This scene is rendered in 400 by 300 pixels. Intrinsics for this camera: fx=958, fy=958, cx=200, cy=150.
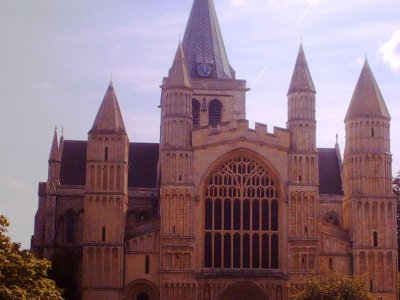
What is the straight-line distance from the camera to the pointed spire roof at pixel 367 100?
6359cm

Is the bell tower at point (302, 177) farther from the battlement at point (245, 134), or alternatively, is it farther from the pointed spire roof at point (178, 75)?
the pointed spire roof at point (178, 75)

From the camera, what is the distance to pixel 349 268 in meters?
61.7

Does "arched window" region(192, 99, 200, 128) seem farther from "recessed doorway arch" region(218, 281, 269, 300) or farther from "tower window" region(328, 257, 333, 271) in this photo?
"tower window" region(328, 257, 333, 271)

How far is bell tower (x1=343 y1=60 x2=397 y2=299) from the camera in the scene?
2418 inches

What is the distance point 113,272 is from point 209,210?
741 centimetres

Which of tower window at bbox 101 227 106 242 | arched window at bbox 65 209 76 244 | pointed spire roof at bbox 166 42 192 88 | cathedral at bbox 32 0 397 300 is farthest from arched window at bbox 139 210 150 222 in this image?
pointed spire roof at bbox 166 42 192 88

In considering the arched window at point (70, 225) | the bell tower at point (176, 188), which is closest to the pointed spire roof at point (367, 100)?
the bell tower at point (176, 188)

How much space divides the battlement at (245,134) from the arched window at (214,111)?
11.6 metres

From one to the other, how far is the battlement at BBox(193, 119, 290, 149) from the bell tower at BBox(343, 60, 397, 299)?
15.0ft

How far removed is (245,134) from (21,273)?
2547 centimetres

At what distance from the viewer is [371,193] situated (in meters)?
62.3

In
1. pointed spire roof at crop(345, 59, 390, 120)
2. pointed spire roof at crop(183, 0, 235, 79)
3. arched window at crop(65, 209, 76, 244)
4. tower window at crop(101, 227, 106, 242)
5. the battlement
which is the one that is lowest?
tower window at crop(101, 227, 106, 242)

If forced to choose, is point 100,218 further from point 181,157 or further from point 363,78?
point 363,78

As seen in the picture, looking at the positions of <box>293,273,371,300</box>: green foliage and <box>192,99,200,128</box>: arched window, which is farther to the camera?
<box>192,99,200,128</box>: arched window
